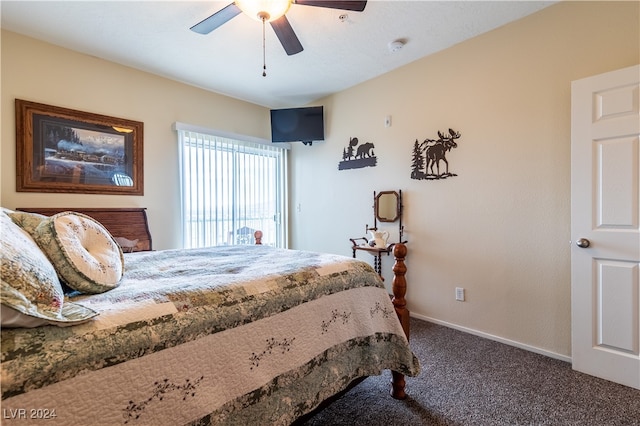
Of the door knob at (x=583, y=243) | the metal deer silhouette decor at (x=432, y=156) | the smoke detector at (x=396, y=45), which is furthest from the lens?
the metal deer silhouette decor at (x=432, y=156)

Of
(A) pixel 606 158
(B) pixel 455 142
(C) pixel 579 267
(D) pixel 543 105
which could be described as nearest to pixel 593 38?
(D) pixel 543 105

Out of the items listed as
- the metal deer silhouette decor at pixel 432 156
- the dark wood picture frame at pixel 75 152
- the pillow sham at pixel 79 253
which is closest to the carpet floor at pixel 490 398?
the pillow sham at pixel 79 253

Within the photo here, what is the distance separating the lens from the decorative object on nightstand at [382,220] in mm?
3180

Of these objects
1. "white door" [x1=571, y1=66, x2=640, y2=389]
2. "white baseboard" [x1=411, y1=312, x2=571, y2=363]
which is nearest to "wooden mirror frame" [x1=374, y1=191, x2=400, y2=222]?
"white baseboard" [x1=411, y1=312, x2=571, y2=363]

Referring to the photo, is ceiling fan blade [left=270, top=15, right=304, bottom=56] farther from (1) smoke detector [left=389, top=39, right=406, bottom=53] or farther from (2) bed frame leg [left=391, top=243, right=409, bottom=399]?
(2) bed frame leg [left=391, top=243, right=409, bottom=399]

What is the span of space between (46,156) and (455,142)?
12.3 feet

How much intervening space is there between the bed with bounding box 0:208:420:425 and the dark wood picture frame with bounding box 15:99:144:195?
1.68m

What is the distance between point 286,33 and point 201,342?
209 centimetres

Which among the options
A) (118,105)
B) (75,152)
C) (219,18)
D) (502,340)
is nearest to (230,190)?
(118,105)

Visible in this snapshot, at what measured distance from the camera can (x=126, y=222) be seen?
9.96ft

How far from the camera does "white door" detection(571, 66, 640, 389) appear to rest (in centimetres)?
186

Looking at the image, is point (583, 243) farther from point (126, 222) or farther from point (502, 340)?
point (126, 222)

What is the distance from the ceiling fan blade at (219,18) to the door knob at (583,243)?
2.77 meters

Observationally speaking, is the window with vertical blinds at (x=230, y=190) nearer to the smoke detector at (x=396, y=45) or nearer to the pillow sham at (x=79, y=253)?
the smoke detector at (x=396, y=45)
